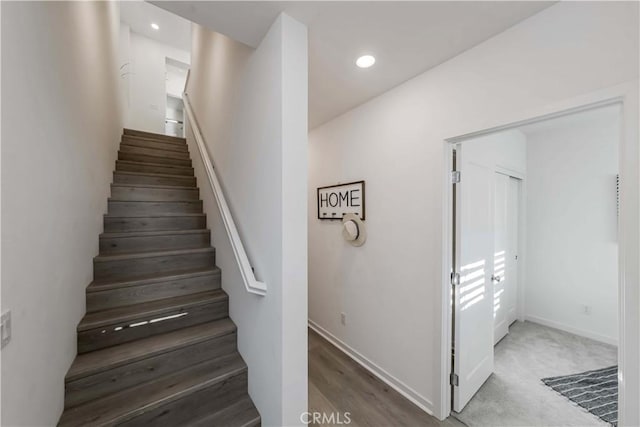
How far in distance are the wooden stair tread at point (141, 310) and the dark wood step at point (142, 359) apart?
0.53 feet

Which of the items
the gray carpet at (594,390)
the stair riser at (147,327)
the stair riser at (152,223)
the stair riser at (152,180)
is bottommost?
the gray carpet at (594,390)

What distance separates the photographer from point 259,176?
57.5 inches

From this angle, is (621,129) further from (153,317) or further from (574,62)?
(153,317)

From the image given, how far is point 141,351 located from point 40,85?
4.81 feet

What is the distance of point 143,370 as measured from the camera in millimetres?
1434

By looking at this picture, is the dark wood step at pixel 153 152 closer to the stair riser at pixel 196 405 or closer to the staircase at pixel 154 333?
the staircase at pixel 154 333

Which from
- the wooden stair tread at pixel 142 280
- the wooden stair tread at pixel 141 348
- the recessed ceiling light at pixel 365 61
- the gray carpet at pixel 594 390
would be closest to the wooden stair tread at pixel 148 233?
the wooden stair tread at pixel 142 280

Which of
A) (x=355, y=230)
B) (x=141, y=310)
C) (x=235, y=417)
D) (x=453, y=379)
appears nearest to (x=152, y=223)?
(x=141, y=310)

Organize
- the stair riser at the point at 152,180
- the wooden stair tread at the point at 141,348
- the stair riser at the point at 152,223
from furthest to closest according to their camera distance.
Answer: the stair riser at the point at 152,180 < the stair riser at the point at 152,223 < the wooden stair tread at the point at 141,348

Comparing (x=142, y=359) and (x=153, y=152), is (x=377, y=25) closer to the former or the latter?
(x=142, y=359)

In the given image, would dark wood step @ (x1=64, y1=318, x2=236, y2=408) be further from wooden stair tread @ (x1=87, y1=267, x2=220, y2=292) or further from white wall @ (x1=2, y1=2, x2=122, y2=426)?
wooden stair tread @ (x1=87, y1=267, x2=220, y2=292)

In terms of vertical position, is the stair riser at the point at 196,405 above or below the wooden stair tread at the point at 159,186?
below

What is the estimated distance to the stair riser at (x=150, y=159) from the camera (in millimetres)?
3010

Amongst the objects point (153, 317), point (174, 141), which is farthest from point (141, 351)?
point (174, 141)
